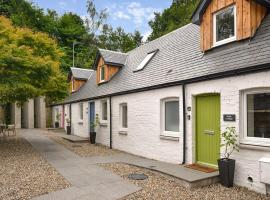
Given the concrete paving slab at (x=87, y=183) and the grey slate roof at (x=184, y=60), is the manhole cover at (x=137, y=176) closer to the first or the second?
the concrete paving slab at (x=87, y=183)

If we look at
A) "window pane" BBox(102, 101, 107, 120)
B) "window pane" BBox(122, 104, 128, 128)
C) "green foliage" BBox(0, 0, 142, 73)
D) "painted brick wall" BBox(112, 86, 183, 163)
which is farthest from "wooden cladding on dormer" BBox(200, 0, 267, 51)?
"green foliage" BBox(0, 0, 142, 73)

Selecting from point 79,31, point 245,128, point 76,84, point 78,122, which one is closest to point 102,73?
point 78,122

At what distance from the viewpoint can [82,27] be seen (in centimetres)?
4731

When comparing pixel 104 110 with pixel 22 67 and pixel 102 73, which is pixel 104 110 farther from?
pixel 22 67

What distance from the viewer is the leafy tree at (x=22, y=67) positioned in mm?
13000

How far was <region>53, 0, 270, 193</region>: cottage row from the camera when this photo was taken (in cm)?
780

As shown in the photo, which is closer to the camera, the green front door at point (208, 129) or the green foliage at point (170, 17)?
the green front door at point (208, 129)

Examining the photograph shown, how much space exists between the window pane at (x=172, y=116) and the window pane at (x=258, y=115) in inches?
133

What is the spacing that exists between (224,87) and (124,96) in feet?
22.3

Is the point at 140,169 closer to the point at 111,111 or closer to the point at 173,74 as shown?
the point at 173,74

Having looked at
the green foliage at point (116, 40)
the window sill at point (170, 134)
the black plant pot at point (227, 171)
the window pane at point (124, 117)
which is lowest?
the black plant pot at point (227, 171)

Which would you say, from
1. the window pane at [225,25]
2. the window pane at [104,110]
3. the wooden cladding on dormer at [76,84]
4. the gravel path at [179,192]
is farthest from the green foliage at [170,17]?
the gravel path at [179,192]

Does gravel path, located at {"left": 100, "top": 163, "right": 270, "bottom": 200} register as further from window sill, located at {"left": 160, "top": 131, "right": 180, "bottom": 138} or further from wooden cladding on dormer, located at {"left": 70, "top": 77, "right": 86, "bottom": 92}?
wooden cladding on dormer, located at {"left": 70, "top": 77, "right": 86, "bottom": 92}

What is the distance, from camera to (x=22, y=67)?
13.6 meters
